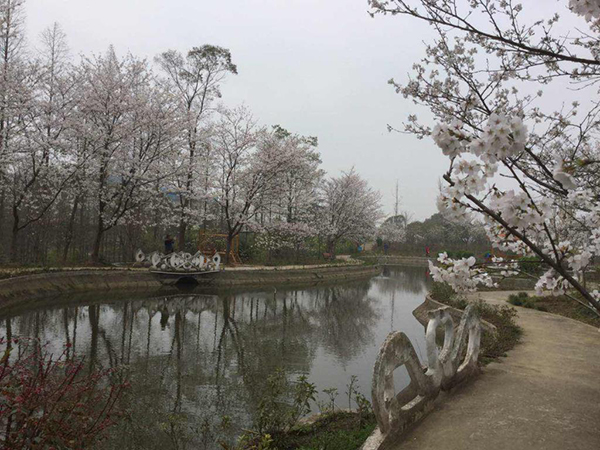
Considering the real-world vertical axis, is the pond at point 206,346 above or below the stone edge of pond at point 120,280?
below

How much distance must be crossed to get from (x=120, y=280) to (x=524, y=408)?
45.7 feet

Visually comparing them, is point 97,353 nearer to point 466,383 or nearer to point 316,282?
point 466,383

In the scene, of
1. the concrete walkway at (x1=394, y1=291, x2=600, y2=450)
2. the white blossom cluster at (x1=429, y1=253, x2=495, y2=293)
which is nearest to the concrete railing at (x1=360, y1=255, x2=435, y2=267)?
the concrete walkway at (x1=394, y1=291, x2=600, y2=450)

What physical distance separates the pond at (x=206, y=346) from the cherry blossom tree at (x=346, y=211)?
51.5 feet

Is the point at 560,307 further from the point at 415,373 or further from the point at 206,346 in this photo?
the point at 415,373

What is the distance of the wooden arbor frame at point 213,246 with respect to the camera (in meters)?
22.3

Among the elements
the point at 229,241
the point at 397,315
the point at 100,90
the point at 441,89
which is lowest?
the point at 397,315

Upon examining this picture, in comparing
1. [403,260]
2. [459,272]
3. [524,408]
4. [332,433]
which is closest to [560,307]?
[524,408]

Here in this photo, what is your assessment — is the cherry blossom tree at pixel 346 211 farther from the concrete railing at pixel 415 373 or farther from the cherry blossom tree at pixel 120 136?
the concrete railing at pixel 415 373

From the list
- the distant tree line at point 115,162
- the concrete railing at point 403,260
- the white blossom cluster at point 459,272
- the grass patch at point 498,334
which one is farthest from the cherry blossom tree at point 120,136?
the concrete railing at point 403,260

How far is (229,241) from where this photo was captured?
70.8 ft

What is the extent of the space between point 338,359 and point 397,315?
626 cm

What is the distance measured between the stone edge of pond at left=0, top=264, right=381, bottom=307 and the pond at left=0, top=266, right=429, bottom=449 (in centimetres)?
85

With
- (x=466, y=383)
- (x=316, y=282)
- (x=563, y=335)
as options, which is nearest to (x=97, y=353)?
(x=466, y=383)
